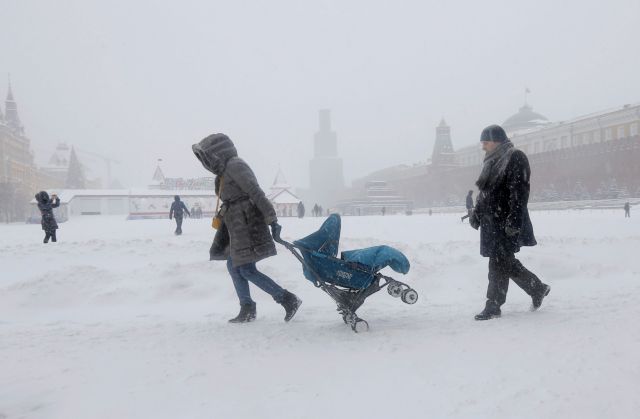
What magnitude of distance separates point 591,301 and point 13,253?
9.00 metres

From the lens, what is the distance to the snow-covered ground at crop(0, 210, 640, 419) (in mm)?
2324

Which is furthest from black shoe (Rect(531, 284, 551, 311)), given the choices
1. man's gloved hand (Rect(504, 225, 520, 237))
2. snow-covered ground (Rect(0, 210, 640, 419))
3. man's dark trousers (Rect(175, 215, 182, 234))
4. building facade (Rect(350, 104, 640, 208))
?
building facade (Rect(350, 104, 640, 208))

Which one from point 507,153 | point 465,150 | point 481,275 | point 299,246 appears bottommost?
point 481,275

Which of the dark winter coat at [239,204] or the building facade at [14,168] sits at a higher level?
the building facade at [14,168]

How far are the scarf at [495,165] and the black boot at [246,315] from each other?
2.40 m

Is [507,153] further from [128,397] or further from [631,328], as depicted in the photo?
[128,397]

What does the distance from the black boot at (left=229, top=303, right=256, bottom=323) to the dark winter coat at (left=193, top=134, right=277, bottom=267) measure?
488mm

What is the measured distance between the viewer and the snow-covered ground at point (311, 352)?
232 cm

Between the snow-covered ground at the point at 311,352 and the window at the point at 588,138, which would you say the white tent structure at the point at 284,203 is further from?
the snow-covered ground at the point at 311,352

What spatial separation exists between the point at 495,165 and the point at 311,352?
232cm

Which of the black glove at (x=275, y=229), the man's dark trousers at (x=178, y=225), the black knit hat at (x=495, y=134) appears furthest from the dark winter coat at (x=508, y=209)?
the man's dark trousers at (x=178, y=225)

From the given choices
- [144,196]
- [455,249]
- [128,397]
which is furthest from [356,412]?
[144,196]

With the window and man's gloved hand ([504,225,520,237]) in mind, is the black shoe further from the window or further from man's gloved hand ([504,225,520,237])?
the window

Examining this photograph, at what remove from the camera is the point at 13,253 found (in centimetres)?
817
